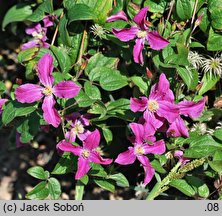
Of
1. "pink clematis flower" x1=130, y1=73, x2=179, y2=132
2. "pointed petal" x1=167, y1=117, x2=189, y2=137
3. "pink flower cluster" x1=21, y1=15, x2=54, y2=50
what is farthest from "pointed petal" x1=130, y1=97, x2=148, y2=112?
"pink flower cluster" x1=21, y1=15, x2=54, y2=50

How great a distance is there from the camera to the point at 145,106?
1382mm

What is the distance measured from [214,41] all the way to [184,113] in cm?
26

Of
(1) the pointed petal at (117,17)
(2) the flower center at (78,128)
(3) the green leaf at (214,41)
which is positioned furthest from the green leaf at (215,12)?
(2) the flower center at (78,128)

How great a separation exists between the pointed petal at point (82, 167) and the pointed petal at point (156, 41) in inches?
14.7

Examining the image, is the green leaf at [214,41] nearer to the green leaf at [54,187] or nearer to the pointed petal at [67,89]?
the pointed petal at [67,89]

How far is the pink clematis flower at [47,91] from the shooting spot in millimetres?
1343

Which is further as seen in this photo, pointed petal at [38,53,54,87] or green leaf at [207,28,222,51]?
green leaf at [207,28,222,51]

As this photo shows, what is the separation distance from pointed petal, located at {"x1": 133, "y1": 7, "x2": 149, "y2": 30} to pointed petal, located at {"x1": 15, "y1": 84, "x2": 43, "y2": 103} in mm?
330

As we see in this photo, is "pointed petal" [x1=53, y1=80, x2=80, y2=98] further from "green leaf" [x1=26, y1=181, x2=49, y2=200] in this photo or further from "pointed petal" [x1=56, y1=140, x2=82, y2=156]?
"green leaf" [x1=26, y1=181, x2=49, y2=200]

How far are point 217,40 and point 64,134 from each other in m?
0.54

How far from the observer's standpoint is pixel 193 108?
1.42 meters

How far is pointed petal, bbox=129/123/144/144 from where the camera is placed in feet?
4.54

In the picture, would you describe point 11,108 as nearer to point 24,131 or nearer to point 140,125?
point 24,131

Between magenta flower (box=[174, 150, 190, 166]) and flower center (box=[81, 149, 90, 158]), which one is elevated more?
flower center (box=[81, 149, 90, 158])
